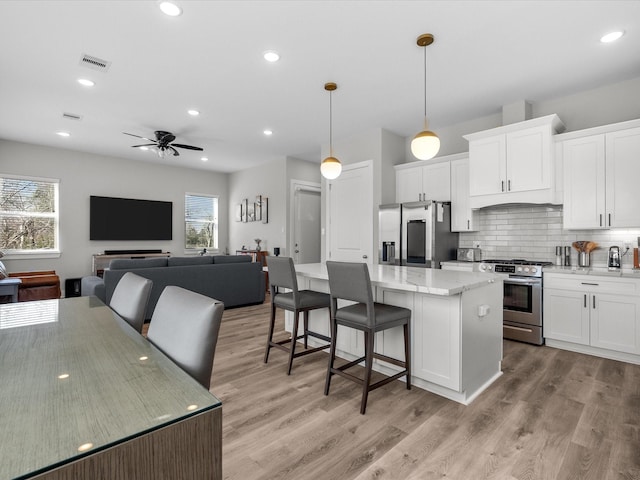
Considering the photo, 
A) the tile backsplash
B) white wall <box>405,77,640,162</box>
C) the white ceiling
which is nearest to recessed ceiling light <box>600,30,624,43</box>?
the white ceiling

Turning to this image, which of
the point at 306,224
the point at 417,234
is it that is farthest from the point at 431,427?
the point at 306,224

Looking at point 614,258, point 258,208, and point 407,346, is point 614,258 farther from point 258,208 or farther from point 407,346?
point 258,208

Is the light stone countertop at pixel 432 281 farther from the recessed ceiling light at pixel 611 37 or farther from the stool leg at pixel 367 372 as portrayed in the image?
the recessed ceiling light at pixel 611 37

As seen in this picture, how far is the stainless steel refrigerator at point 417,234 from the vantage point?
4.34 meters

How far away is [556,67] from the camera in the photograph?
3.24 metres

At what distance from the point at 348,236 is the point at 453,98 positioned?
7.94 ft

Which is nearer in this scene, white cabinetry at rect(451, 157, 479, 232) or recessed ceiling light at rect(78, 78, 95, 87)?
recessed ceiling light at rect(78, 78, 95, 87)

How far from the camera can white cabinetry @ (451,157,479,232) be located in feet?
14.5

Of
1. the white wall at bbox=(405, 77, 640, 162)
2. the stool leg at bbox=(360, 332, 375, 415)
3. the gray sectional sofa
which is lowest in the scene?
the stool leg at bbox=(360, 332, 375, 415)

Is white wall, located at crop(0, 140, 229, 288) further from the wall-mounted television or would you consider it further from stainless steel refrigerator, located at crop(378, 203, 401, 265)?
stainless steel refrigerator, located at crop(378, 203, 401, 265)

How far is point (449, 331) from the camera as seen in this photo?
2.31m

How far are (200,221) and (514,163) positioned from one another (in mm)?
6723

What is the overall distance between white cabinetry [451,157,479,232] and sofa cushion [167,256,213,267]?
3.56 m

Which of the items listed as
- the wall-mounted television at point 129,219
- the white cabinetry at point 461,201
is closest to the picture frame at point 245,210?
the wall-mounted television at point 129,219
